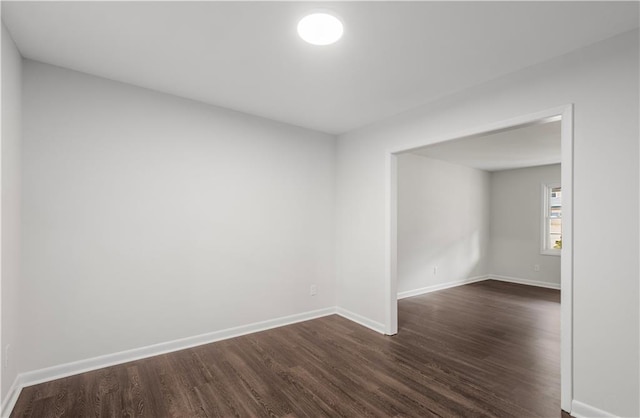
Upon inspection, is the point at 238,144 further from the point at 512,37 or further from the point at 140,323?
the point at 512,37

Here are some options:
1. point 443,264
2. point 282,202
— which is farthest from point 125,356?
point 443,264

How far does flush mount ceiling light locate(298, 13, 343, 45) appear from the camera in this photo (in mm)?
1916

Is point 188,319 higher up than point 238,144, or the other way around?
point 238,144

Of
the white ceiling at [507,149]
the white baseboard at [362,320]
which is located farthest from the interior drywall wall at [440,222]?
the white baseboard at [362,320]

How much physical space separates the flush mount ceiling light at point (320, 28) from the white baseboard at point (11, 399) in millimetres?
3150

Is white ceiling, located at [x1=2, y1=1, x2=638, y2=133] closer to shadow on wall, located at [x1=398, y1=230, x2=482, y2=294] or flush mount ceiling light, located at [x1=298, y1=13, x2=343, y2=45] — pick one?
flush mount ceiling light, located at [x1=298, y1=13, x2=343, y2=45]

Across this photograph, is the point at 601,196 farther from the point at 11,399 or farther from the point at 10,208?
the point at 11,399

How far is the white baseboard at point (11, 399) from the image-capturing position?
2.01 meters

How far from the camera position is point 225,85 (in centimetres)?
287

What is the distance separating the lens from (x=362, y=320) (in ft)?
12.9

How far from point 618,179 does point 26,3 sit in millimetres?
3814

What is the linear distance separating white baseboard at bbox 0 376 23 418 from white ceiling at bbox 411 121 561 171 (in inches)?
161

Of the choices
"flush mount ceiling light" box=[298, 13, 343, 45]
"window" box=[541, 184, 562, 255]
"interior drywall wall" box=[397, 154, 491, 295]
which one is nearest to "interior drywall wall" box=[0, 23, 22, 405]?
"flush mount ceiling light" box=[298, 13, 343, 45]

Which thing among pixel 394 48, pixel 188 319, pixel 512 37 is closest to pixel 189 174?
pixel 188 319
